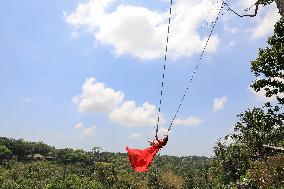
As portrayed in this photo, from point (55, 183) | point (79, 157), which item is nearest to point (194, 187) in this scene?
point (55, 183)

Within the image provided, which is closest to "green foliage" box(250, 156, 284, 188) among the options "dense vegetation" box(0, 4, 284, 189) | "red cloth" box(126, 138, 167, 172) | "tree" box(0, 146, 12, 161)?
"dense vegetation" box(0, 4, 284, 189)

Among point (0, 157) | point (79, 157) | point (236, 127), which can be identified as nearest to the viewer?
point (236, 127)

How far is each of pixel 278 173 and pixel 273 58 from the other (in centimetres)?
1688

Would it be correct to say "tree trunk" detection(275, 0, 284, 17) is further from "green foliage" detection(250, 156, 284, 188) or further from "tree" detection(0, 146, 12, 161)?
"tree" detection(0, 146, 12, 161)

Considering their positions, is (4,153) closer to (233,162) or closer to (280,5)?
(233,162)

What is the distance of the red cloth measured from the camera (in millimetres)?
10172

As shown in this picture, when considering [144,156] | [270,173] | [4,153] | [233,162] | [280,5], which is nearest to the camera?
[280,5]

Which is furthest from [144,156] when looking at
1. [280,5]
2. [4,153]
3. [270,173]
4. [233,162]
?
[4,153]

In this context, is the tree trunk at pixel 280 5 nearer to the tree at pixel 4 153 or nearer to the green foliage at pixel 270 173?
the green foliage at pixel 270 173

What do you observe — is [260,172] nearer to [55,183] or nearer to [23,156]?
[55,183]

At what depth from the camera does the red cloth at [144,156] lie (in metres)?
10.2

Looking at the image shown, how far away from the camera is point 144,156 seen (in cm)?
1022

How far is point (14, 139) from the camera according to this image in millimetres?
181875

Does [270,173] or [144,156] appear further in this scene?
[270,173]
